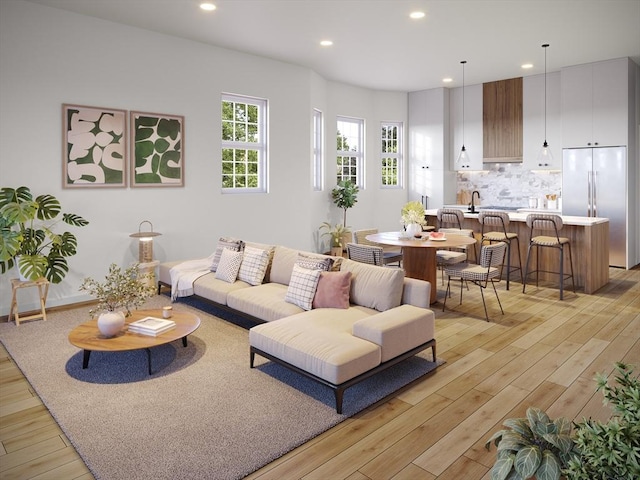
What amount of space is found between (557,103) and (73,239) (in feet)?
24.9

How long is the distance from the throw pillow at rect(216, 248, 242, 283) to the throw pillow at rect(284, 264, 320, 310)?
40.4 inches

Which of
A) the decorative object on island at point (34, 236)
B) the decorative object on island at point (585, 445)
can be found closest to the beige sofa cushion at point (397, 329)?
the decorative object on island at point (585, 445)

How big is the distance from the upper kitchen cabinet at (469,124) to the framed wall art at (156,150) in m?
5.48

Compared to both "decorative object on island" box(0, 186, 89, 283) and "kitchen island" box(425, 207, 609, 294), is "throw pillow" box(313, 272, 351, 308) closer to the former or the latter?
"decorative object on island" box(0, 186, 89, 283)

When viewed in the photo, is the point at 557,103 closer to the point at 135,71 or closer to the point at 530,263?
the point at 530,263

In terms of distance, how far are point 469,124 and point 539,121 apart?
1.32 meters

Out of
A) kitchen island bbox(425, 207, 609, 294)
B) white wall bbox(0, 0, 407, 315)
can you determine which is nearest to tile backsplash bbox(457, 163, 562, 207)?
kitchen island bbox(425, 207, 609, 294)

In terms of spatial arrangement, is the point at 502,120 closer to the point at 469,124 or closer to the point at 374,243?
the point at 469,124

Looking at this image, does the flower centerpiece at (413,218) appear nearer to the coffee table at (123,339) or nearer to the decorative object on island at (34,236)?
the coffee table at (123,339)

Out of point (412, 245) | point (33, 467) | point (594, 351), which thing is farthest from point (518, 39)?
point (33, 467)

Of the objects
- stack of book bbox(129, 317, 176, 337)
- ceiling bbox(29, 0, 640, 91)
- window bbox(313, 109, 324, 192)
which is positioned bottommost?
stack of book bbox(129, 317, 176, 337)

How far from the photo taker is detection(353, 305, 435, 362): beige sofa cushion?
125 inches

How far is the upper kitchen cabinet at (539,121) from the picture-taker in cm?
793

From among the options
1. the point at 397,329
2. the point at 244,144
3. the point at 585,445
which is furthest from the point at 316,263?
the point at 244,144
